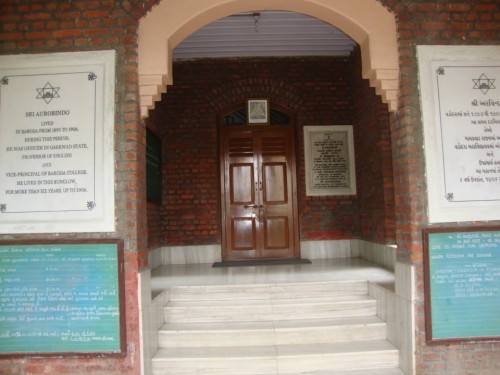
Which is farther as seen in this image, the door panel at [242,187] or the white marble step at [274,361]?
the door panel at [242,187]

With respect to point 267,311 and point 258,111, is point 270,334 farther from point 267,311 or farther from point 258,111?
point 258,111

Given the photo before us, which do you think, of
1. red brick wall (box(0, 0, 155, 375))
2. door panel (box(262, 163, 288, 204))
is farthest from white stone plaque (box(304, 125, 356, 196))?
red brick wall (box(0, 0, 155, 375))

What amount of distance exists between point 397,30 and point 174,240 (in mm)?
4429

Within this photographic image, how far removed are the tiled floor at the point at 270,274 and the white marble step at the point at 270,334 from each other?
0.49m

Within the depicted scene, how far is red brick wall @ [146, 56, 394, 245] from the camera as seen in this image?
21.5 ft

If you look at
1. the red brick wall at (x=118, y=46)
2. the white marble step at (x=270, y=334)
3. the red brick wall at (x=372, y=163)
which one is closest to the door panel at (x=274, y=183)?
the red brick wall at (x=372, y=163)

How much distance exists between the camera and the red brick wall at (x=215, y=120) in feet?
21.5

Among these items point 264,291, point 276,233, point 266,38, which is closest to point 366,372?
point 264,291

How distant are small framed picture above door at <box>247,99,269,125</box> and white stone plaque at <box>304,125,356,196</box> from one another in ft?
2.24

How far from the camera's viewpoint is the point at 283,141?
6.74 m

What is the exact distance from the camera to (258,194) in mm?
6668

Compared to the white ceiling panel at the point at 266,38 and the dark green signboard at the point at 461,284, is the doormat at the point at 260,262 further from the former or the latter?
the white ceiling panel at the point at 266,38

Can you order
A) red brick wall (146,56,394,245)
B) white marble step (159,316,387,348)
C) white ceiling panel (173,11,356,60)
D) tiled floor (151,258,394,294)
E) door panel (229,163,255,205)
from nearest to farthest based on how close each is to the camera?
white marble step (159,316,387,348) < tiled floor (151,258,394,294) < white ceiling panel (173,11,356,60) < red brick wall (146,56,394,245) < door panel (229,163,255,205)

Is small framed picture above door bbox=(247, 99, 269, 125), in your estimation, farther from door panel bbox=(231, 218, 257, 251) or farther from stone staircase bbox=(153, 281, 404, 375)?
stone staircase bbox=(153, 281, 404, 375)
